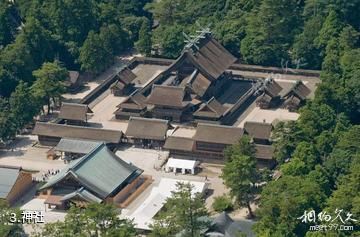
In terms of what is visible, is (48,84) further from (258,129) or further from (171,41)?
(258,129)

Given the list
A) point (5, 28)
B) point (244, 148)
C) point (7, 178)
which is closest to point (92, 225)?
point (7, 178)

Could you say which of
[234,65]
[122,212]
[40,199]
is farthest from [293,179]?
[234,65]

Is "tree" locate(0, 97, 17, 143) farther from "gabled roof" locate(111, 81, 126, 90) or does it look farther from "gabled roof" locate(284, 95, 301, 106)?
"gabled roof" locate(284, 95, 301, 106)

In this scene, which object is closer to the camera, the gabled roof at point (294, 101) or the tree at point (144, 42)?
the gabled roof at point (294, 101)

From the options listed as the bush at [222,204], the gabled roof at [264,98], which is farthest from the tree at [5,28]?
the bush at [222,204]

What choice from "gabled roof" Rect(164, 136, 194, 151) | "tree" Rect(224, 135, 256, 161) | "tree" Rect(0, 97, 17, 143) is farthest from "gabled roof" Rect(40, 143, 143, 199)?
"tree" Rect(0, 97, 17, 143)

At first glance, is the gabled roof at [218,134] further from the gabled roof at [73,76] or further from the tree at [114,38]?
the tree at [114,38]

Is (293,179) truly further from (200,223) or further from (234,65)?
(234,65)
